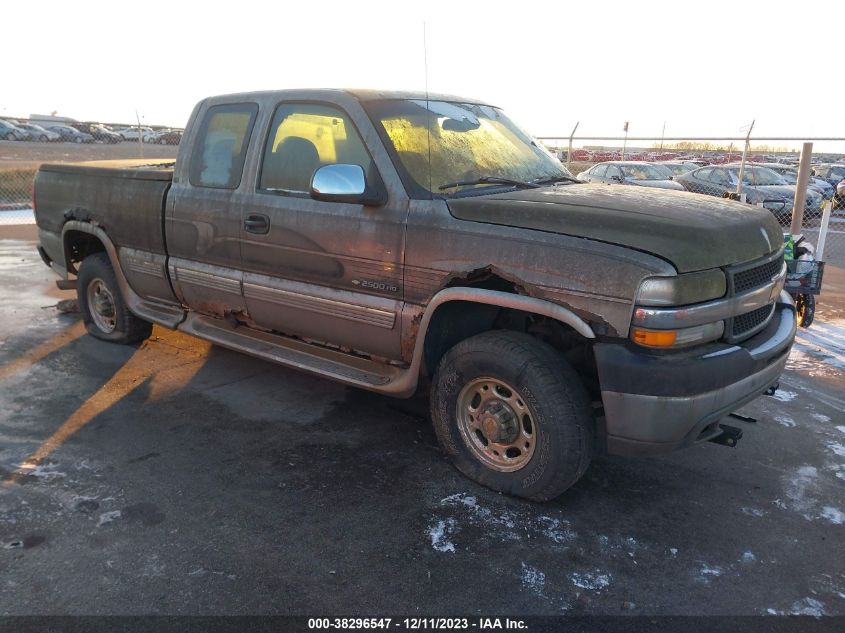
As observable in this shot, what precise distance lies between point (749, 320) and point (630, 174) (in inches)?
525

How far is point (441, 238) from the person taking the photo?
11.5ft

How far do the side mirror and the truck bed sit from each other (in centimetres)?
182

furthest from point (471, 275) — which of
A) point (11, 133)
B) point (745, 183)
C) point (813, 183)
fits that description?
point (11, 133)

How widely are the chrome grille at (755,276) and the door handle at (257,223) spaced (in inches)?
106

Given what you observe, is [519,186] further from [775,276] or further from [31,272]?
[31,272]

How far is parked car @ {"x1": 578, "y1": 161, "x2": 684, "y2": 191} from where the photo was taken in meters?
15.1

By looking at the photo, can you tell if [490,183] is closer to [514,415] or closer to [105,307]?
[514,415]

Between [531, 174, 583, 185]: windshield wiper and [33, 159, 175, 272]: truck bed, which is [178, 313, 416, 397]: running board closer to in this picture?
[33, 159, 175, 272]: truck bed

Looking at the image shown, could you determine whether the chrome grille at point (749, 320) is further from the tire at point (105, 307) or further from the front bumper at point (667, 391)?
the tire at point (105, 307)

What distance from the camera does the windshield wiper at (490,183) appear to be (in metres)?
3.78

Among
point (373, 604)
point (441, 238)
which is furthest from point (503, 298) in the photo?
point (373, 604)

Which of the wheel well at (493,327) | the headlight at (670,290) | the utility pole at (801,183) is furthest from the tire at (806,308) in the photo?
the headlight at (670,290)

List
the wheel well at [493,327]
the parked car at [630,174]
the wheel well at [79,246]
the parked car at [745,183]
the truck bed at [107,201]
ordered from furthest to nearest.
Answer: the parked car at [745,183], the parked car at [630,174], the wheel well at [79,246], the truck bed at [107,201], the wheel well at [493,327]

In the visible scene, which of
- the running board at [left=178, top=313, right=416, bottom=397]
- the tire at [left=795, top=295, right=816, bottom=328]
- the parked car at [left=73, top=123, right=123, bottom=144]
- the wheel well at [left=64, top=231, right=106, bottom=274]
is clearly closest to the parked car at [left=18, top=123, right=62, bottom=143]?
the parked car at [left=73, top=123, right=123, bottom=144]
